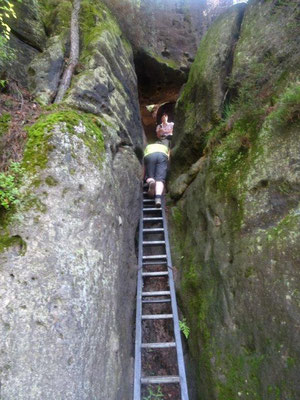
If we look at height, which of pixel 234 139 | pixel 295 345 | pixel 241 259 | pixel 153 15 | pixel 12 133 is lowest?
pixel 295 345

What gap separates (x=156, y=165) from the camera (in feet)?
24.3

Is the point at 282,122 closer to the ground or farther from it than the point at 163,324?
farther from it

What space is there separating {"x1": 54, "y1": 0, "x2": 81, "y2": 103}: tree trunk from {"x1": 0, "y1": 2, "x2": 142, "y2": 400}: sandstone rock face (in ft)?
0.67

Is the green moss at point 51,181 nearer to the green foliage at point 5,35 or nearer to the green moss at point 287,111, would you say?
the green foliage at point 5,35

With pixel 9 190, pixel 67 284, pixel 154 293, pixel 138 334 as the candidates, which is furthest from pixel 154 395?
pixel 9 190

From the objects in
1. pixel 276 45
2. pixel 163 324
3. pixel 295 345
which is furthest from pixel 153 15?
pixel 295 345

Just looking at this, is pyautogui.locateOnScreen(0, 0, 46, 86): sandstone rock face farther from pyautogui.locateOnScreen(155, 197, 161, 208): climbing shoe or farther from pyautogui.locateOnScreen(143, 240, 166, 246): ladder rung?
pyautogui.locateOnScreen(143, 240, 166, 246): ladder rung

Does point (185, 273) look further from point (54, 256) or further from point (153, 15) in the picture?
point (153, 15)

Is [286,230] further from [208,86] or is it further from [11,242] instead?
[208,86]

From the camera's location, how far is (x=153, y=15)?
36.6 feet

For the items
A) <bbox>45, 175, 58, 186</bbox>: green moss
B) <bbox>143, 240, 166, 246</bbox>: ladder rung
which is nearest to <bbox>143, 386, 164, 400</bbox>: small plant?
<bbox>143, 240, 166, 246</bbox>: ladder rung

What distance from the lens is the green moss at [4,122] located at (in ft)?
11.8

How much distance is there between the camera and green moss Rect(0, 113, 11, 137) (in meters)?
3.59

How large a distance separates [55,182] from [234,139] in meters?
3.27
